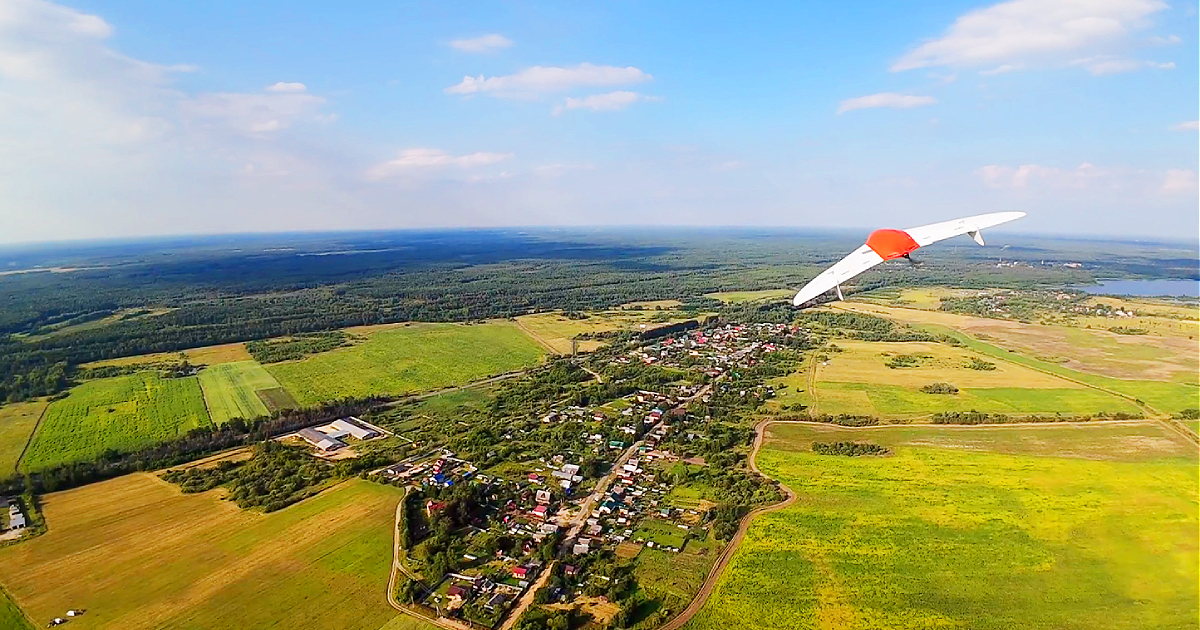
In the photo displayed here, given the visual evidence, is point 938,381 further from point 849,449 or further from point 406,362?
point 406,362

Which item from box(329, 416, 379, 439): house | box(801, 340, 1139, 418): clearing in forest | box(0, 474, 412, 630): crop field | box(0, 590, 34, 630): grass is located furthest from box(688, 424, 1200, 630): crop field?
box(329, 416, 379, 439): house

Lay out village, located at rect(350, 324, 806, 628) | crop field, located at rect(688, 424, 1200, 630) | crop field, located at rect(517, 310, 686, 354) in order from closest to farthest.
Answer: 1. crop field, located at rect(688, 424, 1200, 630)
2. village, located at rect(350, 324, 806, 628)
3. crop field, located at rect(517, 310, 686, 354)

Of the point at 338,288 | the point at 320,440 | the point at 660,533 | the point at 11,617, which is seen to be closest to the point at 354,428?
the point at 320,440

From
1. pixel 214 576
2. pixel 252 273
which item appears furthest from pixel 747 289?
pixel 252 273

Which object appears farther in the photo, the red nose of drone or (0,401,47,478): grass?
(0,401,47,478): grass

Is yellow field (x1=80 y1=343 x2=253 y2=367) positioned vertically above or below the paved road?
above

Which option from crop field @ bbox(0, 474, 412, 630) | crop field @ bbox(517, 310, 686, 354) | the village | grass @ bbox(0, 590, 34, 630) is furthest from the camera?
crop field @ bbox(517, 310, 686, 354)

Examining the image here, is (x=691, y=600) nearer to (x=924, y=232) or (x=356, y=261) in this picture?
(x=924, y=232)

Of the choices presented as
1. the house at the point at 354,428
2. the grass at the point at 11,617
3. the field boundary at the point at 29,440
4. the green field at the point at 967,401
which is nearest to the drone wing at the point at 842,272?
the green field at the point at 967,401

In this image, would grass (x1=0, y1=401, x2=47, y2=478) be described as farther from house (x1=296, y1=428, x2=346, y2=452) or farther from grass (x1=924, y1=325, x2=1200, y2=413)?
grass (x1=924, y1=325, x2=1200, y2=413)
